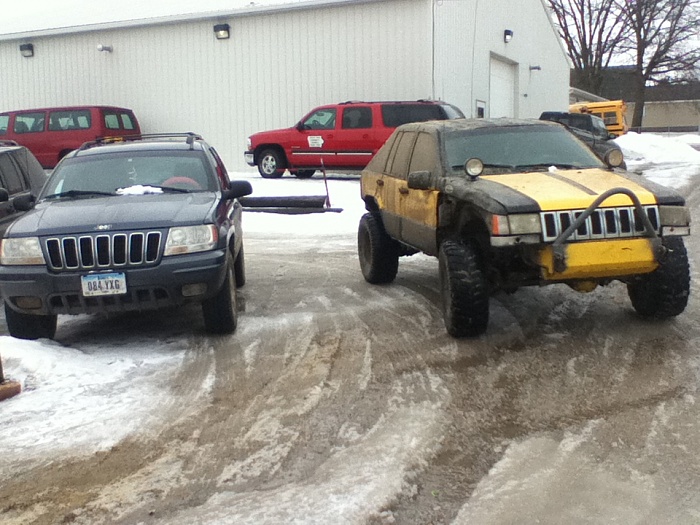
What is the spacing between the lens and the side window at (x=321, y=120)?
19016mm

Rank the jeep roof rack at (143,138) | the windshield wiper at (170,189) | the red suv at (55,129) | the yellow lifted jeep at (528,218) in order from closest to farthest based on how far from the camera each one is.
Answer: the yellow lifted jeep at (528,218) < the windshield wiper at (170,189) < the jeep roof rack at (143,138) < the red suv at (55,129)

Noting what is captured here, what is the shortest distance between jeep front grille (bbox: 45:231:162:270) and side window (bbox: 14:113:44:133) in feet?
54.9

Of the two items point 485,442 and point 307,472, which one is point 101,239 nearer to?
point 307,472

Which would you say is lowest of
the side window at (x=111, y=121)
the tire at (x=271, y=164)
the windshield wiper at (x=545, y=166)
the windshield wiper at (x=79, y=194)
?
the tire at (x=271, y=164)

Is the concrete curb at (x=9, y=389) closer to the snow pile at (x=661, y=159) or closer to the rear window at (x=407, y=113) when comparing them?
the rear window at (x=407, y=113)

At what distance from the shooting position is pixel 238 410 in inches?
188

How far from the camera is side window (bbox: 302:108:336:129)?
1902 centimetres

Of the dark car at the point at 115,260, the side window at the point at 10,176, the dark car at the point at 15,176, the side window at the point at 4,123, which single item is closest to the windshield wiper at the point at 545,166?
the dark car at the point at 115,260

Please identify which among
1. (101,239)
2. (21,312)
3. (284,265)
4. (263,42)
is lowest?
(284,265)

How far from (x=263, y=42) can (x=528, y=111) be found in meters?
11.7

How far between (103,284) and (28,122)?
56.8ft

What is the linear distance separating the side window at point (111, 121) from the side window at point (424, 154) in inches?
621

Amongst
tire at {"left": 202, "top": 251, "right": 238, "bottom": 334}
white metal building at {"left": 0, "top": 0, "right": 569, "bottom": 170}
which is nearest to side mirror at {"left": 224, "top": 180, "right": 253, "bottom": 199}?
tire at {"left": 202, "top": 251, "right": 238, "bottom": 334}

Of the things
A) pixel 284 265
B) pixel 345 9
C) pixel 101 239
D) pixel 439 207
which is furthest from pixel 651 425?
pixel 345 9
